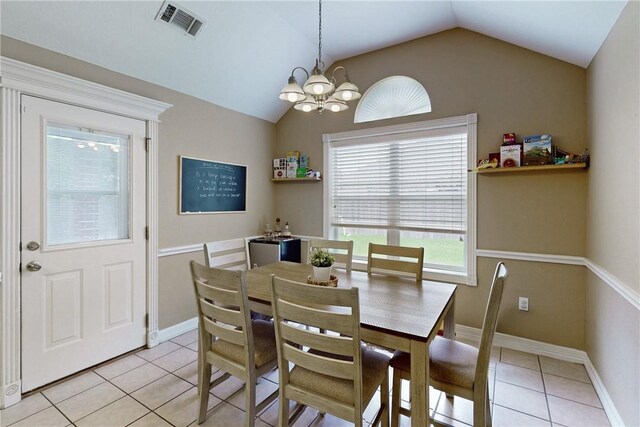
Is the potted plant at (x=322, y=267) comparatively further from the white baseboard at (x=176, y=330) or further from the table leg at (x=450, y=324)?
the white baseboard at (x=176, y=330)

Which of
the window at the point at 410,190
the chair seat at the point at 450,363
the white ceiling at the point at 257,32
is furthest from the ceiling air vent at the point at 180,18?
the chair seat at the point at 450,363

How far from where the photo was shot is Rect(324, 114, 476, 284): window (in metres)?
3.03

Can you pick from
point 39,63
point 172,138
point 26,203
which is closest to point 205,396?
point 26,203

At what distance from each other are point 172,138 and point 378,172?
229 centimetres

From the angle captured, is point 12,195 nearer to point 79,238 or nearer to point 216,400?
point 79,238

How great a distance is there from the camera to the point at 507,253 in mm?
2775

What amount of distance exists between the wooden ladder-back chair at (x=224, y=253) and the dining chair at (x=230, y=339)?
65cm

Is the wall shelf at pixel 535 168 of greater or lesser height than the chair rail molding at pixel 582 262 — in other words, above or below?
above

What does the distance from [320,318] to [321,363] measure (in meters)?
0.24

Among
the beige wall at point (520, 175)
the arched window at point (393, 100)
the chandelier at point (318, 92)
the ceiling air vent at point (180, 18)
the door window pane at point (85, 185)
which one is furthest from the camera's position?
the arched window at point (393, 100)

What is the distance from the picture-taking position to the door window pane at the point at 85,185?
7.32 ft

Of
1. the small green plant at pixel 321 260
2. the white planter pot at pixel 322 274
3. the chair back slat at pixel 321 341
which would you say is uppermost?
the small green plant at pixel 321 260

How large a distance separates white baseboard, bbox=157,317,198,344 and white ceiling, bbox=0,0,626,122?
2.44 m

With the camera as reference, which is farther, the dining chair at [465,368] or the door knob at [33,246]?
A: the door knob at [33,246]
